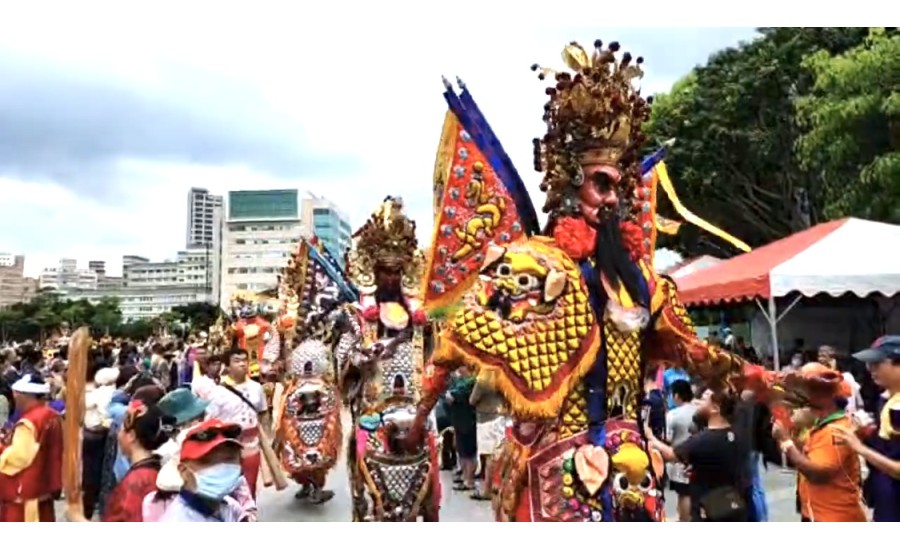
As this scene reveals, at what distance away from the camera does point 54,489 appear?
4.35m

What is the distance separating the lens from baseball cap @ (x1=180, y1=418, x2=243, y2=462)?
8.32ft

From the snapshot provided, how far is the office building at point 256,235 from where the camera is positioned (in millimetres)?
69062

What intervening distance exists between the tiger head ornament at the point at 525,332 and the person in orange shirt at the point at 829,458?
1.33m

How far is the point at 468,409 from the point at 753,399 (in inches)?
183

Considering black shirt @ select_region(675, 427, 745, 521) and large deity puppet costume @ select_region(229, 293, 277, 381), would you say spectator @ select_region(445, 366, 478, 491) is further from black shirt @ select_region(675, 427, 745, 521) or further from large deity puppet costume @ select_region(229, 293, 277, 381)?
black shirt @ select_region(675, 427, 745, 521)

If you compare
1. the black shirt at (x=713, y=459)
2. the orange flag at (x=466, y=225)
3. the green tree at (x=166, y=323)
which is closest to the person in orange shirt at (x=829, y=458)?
the black shirt at (x=713, y=459)

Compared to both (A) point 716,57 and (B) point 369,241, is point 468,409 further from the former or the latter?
(A) point 716,57

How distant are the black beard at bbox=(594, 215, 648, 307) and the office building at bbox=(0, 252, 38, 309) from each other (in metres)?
54.4

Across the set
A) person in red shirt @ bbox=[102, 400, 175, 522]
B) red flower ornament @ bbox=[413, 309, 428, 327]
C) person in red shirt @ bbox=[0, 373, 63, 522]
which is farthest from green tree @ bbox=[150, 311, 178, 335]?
person in red shirt @ bbox=[102, 400, 175, 522]

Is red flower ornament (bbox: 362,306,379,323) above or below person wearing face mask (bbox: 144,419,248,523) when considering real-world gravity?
above

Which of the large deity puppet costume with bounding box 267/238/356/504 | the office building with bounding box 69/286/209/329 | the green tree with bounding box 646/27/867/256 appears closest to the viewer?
the large deity puppet costume with bounding box 267/238/356/504

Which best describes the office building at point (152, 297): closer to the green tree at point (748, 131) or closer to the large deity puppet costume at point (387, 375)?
the green tree at point (748, 131)

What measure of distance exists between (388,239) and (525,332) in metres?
2.55

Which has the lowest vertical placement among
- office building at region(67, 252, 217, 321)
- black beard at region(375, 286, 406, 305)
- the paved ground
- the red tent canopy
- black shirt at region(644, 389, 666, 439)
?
the paved ground
